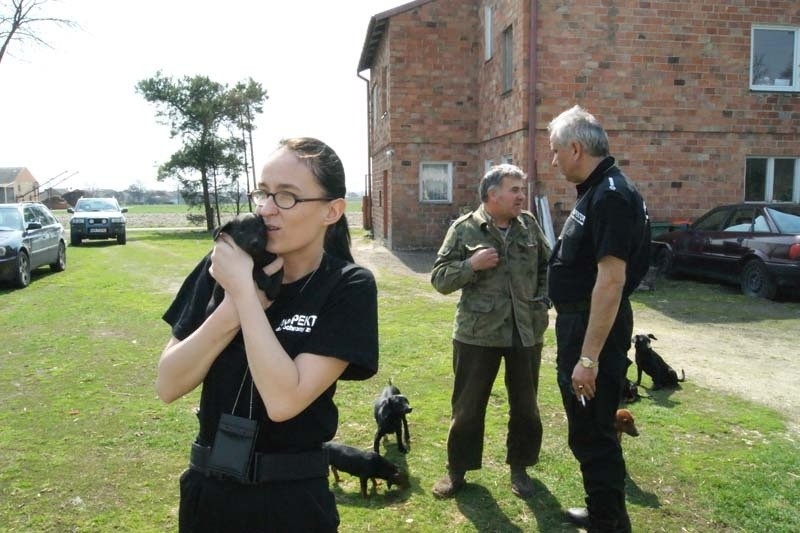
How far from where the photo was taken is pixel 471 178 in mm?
18750

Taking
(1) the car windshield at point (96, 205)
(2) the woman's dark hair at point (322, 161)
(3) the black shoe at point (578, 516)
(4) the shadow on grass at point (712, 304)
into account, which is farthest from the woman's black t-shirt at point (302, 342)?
(1) the car windshield at point (96, 205)

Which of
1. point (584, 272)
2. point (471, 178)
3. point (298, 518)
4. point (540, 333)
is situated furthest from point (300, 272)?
point (471, 178)

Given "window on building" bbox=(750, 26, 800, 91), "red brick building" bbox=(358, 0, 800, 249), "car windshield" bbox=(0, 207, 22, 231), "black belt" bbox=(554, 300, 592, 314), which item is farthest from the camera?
"window on building" bbox=(750, 26, 800, 91)

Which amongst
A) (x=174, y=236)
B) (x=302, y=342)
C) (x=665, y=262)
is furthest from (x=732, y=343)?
(x=174, y=236)

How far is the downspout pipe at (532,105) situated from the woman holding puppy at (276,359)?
41.5 feet

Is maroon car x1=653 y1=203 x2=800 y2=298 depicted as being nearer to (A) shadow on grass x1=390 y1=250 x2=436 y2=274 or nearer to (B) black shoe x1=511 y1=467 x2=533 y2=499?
(A) shadow on grass x1=390 y1=250 x2=436 y2=274

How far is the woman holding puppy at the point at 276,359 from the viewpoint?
1703 millimetres

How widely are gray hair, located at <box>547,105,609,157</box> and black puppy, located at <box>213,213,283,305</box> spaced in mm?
1950

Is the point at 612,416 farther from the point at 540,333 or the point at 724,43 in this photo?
the point at 724,43

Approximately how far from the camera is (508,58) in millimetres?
15852

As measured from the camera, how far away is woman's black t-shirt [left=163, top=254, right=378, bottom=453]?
1803 millimetres

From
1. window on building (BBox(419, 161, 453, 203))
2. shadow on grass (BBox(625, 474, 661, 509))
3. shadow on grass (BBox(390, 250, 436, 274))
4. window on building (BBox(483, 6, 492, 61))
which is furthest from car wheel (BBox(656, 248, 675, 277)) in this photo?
shadow on grass (BBox(625, 474, 661, 509))

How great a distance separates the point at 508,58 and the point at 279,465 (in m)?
15.3

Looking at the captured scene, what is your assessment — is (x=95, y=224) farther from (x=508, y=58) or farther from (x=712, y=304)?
(x=712, y=304)
